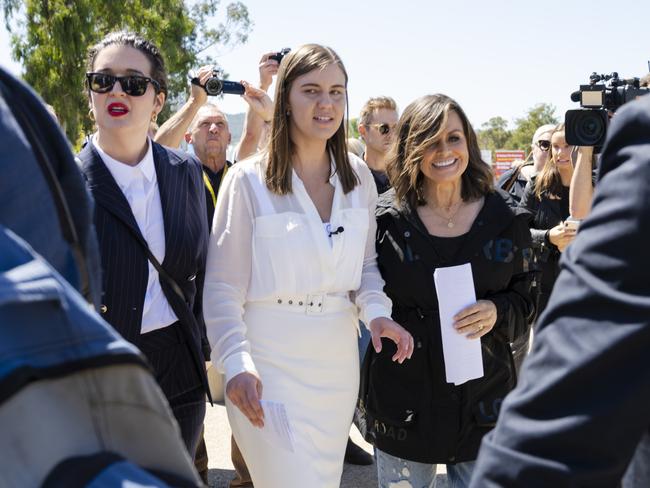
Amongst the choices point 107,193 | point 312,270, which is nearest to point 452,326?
point 312,270

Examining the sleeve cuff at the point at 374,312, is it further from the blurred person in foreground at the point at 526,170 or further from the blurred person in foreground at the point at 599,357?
the blurred person in foreground at the point at 526,170

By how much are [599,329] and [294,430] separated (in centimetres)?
205

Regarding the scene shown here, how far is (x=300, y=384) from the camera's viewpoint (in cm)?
304

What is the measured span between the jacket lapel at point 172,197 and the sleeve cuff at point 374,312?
738 mm

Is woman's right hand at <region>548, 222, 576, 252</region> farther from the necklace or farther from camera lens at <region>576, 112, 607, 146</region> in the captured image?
the necklace

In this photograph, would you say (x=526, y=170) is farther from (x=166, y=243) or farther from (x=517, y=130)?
(x=517, y=130)

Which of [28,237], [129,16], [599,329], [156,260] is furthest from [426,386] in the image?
[129,16]

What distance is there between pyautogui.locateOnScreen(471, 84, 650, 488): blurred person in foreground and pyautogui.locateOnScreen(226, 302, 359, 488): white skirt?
1883 millimetres

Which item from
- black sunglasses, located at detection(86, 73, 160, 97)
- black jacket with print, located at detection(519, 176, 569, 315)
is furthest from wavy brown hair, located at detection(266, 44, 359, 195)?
black jacket with print, located at detection(519, 176, 569, 315)

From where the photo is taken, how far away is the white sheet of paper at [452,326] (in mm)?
3213

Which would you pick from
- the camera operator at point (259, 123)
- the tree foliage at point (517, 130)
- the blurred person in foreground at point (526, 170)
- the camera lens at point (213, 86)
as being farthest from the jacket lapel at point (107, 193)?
the tree foliage at point (517, 130)

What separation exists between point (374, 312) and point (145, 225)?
0.91 m

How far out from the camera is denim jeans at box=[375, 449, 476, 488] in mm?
3275

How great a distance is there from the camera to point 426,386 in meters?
3.26
